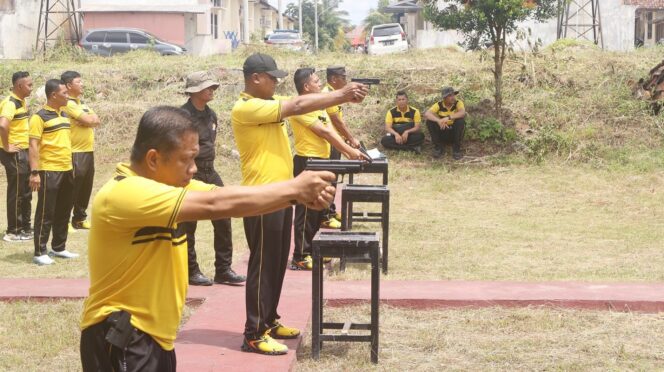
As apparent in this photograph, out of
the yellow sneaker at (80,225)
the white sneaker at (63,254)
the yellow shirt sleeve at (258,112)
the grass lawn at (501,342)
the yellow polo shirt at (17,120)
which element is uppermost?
the yellow shirt sleeve at (258,112)

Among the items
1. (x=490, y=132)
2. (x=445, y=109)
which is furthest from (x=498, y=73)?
(x=445, y=109)

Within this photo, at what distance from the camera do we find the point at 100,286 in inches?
131

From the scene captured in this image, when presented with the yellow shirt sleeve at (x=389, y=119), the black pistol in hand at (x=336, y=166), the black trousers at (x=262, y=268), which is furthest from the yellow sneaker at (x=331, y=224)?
the black pistol in hand at (x=336, y=166)

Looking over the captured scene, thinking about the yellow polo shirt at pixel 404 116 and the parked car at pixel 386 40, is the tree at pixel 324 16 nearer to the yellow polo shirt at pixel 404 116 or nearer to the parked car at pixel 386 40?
the parked car at pixel 386 40

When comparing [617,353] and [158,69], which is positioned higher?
[158,69]

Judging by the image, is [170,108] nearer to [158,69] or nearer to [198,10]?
[158,69]

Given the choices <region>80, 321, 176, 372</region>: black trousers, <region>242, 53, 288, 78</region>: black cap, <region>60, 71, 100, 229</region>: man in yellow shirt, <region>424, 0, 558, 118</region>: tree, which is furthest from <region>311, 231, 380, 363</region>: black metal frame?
<region>424, 0, 558, 118</region>: tree

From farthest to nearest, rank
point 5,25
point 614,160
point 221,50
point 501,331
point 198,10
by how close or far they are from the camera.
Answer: point 221,50, point 198,10, point 5,25, point 614,160, point 501,331

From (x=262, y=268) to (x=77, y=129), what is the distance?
4862mm

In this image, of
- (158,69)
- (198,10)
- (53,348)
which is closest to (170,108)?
(53,348)

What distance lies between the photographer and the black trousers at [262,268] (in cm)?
540

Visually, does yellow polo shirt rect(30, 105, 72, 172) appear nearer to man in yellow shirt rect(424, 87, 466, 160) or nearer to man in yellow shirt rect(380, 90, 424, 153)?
man in yellow shirt rect(380, 90, 424, 153)

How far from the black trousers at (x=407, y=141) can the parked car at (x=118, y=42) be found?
15.6m

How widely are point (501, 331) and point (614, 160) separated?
934 centimetres
